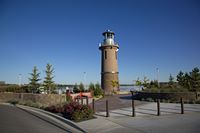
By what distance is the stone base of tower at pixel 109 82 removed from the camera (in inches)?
1752

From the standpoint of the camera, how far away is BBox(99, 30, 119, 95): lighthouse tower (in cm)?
4481

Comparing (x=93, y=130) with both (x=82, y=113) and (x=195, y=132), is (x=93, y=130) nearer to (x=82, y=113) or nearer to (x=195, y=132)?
(x=82, y=113)

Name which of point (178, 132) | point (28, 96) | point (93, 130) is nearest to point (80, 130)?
point (93, 130)

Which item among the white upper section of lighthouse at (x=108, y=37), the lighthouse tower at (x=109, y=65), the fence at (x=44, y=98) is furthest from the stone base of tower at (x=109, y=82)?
the fence at (x=44, y=98)

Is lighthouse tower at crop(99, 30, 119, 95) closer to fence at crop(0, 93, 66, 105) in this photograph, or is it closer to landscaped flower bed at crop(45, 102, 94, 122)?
fence at crop(0, 93, 66, 105)

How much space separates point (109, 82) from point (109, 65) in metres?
3.31

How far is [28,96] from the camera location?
2884cm

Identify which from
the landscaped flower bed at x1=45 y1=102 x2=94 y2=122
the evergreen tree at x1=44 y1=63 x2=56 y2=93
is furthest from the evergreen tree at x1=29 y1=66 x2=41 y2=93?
the landscaped flower bed at x1=45 y1=102 x2=94 y2=122

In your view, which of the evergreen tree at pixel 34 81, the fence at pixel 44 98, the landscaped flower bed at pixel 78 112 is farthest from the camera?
the evergreen tree at pixel 34 81

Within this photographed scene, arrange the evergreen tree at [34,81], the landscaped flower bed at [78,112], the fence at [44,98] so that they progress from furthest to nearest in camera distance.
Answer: the evergreen tree at [34,81] < the fence at [44,98] < the landscaped flower bed at [78,112]

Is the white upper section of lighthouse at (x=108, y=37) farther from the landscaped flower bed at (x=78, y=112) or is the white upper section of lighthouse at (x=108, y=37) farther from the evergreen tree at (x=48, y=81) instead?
the landscaped flower bed at (x=78, y=112)

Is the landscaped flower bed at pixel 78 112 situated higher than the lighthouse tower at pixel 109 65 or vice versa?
the lighthouse tower at pixel 109 65

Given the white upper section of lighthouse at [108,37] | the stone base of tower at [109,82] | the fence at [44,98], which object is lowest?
the fence at [44,98]

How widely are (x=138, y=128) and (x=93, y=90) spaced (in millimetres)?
27348
